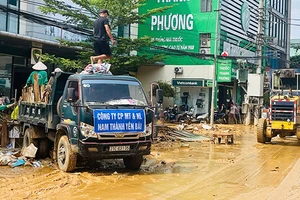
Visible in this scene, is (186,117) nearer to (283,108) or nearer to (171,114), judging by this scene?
(171,114)

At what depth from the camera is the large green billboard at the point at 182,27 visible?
3119cm

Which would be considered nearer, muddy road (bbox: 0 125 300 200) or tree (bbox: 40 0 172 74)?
muddy road (bbox: 0 125 300 200)

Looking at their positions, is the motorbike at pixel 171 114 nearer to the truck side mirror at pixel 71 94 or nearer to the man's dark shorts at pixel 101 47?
the man's dark shorts at pixel 101 47

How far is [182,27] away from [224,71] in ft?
17.9

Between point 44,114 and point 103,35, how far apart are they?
Answer: 257 cm

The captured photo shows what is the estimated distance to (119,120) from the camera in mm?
8977

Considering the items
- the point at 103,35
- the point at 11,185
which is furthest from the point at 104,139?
the point at 103,35

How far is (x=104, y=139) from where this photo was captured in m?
8.95

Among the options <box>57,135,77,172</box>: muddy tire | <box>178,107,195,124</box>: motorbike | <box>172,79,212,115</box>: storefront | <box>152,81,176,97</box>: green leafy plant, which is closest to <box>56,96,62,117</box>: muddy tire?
<box>57,135,77,172</box>: muddy tire

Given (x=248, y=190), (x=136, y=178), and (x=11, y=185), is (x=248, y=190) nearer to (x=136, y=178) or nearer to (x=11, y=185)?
(x=136, y=178)

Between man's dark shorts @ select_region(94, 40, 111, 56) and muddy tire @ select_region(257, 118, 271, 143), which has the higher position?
man's dark shorts @ select_region(94, 40, 111, 56)

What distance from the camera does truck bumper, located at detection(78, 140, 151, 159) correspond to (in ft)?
29.1

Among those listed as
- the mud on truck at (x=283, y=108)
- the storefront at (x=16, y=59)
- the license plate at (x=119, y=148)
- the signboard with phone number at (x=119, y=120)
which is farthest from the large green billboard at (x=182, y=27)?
the license plate at (x=119, y=148)

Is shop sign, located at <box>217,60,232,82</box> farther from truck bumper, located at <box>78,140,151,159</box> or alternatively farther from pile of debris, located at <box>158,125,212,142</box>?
truck bumper, located at <box>78,140,151,159</box>
